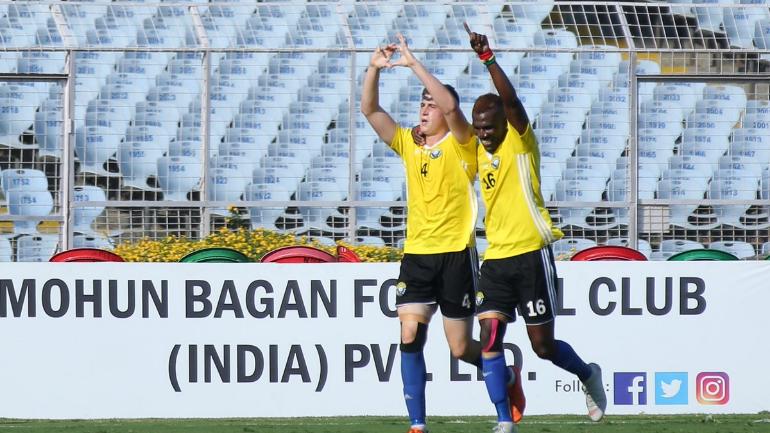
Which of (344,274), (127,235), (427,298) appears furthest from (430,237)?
(127,235)

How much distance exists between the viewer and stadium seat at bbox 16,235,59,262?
11992mm

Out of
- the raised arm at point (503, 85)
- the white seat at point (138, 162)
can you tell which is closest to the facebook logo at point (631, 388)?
the raised arm at point (503, 85)

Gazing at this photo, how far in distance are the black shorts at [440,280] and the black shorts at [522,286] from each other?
219 millimetres

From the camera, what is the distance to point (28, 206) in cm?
1209

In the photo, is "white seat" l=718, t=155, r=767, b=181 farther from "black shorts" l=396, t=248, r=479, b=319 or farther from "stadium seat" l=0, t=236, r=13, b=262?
"black shorts" l=396, t=248, r=479, b=319

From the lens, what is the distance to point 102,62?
12336 mm

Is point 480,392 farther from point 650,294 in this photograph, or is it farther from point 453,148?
point 453,148

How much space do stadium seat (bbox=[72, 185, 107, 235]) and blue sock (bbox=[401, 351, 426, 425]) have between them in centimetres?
621

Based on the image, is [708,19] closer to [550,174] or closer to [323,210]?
[550,174]

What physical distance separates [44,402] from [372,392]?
1.87 meters

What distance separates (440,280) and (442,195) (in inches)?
15.7

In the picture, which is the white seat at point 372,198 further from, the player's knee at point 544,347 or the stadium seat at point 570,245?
the player's knee at point 544,347

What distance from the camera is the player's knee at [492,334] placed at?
6.13m

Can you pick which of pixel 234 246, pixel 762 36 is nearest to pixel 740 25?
pixel 762 36
